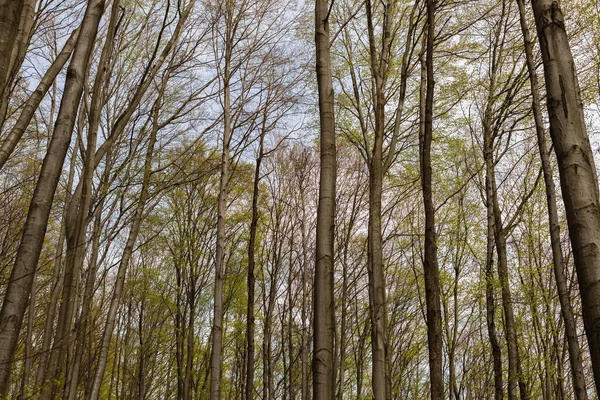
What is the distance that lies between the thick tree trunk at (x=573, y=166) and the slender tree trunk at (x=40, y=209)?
3009 mm

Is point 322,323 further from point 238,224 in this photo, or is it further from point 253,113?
point 238,224

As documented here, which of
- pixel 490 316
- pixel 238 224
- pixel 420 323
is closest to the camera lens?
pixel 490 316

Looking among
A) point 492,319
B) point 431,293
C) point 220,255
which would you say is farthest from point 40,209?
point 492,319

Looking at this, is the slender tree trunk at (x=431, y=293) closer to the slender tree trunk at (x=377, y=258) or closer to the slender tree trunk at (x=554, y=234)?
the slender tree trunk at (x=377, y=258)

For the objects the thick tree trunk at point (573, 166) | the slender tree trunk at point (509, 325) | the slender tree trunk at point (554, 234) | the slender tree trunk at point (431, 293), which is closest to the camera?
the thick tree trunk at point (573, 166)

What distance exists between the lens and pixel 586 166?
2.05 m

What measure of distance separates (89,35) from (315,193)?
1193cm

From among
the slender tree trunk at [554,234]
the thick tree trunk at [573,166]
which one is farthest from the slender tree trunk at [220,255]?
the thick tree trunk at [573,166]

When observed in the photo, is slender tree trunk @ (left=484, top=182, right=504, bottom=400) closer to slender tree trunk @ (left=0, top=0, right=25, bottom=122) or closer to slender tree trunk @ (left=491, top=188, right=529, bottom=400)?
slender tree trunk @ (left=491, top=188, right=529, bottom=400)

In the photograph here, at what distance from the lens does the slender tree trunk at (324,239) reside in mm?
3072

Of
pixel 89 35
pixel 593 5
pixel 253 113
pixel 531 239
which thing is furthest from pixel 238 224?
pixel 89 35

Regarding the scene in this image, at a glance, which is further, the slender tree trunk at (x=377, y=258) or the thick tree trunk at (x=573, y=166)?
the slender tree trunk at (x=377, y=258)

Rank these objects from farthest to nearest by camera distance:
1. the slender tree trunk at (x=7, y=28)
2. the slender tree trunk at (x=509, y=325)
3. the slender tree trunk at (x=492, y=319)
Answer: the slender tree trunk at (x=509, y=325)
the slender tree trunk at (x=492, y=319)
the slender tree trunk at (x=7, y=28)

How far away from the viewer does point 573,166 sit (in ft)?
6.74
